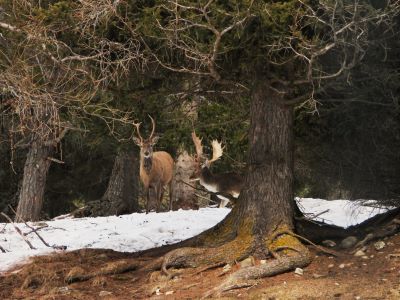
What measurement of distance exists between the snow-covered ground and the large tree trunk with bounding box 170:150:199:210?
2867mm

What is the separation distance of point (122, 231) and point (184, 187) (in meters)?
4.86

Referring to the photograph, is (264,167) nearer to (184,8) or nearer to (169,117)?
(184,8)

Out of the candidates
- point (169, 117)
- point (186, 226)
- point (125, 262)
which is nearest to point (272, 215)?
point (125, 262)

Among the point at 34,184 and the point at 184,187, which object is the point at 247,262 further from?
the point at 34,184

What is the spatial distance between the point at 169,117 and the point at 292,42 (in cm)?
515

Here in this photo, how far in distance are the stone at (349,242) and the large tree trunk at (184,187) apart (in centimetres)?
751

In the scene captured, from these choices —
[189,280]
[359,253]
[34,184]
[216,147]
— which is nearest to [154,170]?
[216,147]

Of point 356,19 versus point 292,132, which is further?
point 292,132

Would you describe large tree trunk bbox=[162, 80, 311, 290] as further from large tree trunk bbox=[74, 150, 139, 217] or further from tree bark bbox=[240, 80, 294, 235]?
large tree trunk bbox=[74, 150, 139, 217]

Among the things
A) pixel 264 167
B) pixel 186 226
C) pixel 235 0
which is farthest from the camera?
pixel 186 226

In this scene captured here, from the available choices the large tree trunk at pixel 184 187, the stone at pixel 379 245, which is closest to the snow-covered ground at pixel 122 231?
the stone at pixel 379 245

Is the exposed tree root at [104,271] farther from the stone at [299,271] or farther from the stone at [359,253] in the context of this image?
the stone at [359,253]

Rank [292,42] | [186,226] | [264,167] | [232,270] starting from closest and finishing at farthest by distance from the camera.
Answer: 1. [292,42]
2. [232,270]
3. [264,167]
4. [186,226]

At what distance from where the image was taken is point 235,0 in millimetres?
6785
